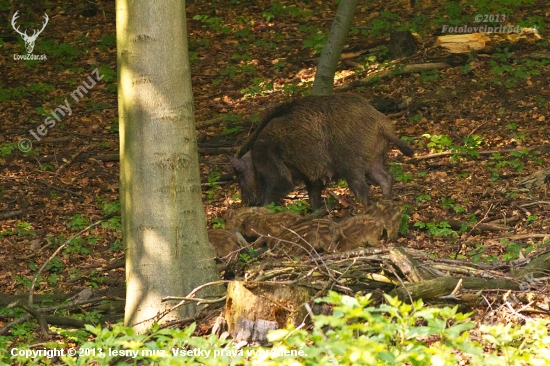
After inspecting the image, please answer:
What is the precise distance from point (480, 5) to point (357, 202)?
713 centimetres

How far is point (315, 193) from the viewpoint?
32.5 feet

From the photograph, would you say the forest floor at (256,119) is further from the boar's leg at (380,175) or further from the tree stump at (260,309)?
the tree stump at (260,309)

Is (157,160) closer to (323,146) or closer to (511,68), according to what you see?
(323,146)

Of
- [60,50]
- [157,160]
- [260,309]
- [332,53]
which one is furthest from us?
[60,50]

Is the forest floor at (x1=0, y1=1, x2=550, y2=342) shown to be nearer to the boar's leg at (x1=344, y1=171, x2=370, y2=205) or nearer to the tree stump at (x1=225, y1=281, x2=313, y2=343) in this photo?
the boar's leg at (x1=344, y1=171, x2=370, y2=205)

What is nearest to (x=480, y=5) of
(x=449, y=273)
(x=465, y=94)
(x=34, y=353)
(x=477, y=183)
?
(x=465, y=94)

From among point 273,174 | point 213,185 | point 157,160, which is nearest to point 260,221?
point 273,174

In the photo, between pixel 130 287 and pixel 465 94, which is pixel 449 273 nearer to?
pixel 130 287

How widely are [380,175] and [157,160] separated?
4.39 m

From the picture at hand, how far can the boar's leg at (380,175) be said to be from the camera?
31.3 ft

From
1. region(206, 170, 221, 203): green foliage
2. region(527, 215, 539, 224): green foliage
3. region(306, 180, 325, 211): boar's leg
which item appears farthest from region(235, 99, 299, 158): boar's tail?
region(527, 215, 539, 224): green foliage

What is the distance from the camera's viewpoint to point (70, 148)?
40.3ft

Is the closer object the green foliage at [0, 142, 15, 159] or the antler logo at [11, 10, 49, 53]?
the green foliage at [0, 142, 15, 159]

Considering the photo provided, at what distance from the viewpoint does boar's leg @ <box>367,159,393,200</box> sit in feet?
31.3
